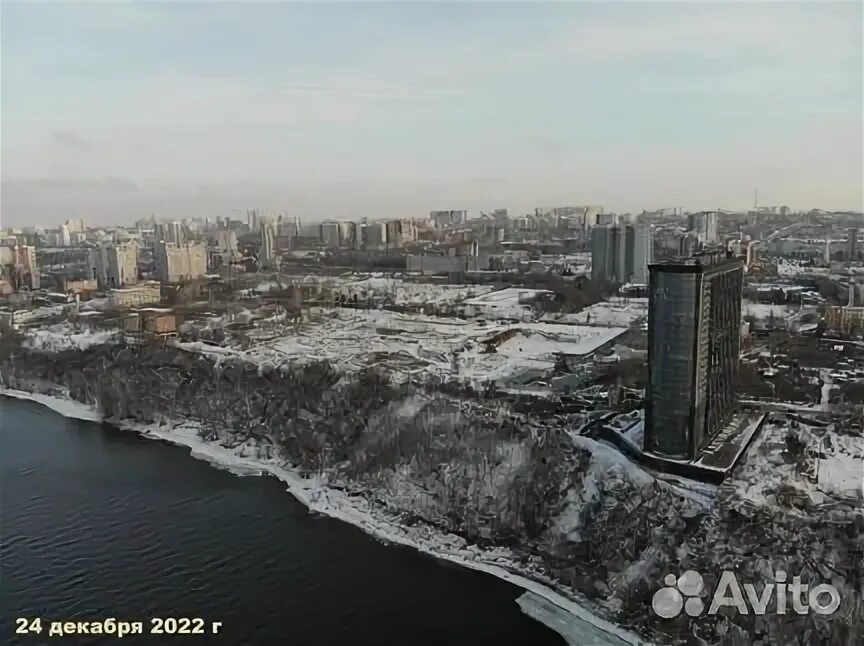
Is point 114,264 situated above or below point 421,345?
above

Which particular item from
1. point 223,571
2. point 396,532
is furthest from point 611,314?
point 223,571

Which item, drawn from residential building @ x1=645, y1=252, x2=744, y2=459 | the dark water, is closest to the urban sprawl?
residential building @ x1=645, y1=252, x2=744, y2=459

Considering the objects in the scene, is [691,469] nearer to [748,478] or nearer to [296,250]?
[748,478]

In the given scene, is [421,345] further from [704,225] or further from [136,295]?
[136,295]

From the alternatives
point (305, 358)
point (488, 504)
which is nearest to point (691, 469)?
point (488, 504)

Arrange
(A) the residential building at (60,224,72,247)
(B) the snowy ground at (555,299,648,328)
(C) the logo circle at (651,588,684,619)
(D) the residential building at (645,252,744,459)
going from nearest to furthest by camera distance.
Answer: (C) the logo circle at (651,588,684,619)
(D) the residential building at (645,252,744,459)
(B) the snowy ground at (555,299,648,328)
(A) the residential building at (60,224,72,247)

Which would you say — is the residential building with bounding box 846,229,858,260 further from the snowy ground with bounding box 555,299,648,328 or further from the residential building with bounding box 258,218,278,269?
the residential building with bounding box 258,218,278,269

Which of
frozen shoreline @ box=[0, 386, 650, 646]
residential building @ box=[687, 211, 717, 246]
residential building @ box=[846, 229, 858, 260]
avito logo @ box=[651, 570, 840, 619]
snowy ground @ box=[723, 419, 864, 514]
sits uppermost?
residential building @ box=[687, 211, 717, 246]
